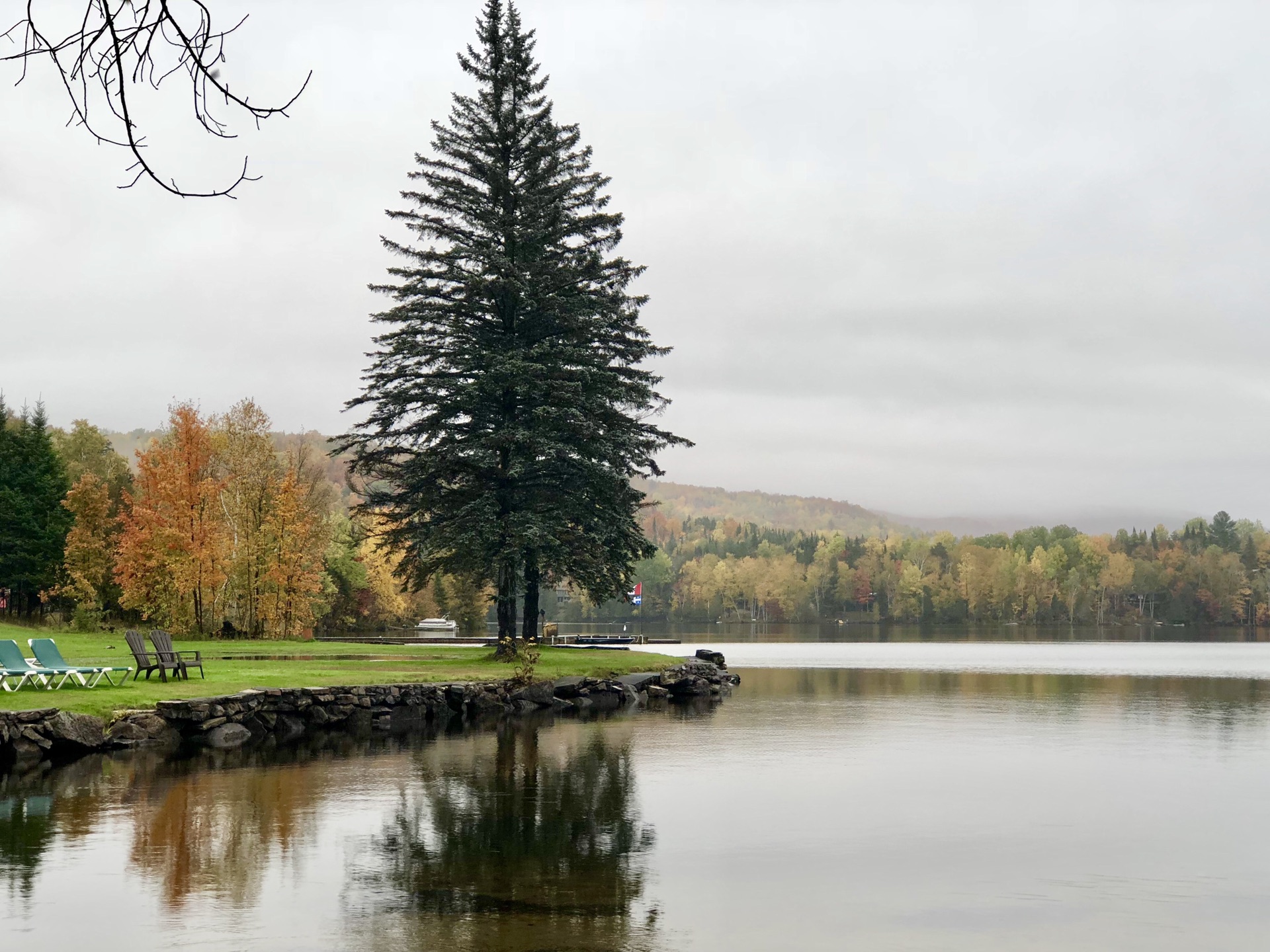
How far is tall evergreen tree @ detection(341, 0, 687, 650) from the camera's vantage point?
122ft

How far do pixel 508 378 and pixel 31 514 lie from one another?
38.4 m

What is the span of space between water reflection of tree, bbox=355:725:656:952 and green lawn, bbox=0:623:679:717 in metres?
7.82

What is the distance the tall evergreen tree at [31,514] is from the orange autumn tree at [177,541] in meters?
13.7

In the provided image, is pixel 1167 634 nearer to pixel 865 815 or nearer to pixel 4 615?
pixel 4 615

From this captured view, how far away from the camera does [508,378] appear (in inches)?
1474

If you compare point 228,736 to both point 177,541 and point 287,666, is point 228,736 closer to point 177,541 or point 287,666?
point 287,666

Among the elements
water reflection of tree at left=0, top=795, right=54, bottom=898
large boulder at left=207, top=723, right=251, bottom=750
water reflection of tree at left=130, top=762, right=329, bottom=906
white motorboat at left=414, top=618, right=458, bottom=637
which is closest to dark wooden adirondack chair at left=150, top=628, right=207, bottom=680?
large boulder at left=207, top=723, right=251, bottom=750

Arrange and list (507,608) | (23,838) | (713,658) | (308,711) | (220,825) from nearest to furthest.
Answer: (23,838) → (220,825) → (308,711) → (507,608) → (713,658)

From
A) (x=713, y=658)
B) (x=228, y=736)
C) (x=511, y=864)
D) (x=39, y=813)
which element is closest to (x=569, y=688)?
(x=228, y=736)

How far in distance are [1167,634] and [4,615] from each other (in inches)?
5209

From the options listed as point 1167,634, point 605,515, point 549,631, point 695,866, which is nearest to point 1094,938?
point 695,866

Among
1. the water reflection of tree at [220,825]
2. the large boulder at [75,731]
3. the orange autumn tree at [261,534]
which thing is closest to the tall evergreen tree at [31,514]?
the orange autumn tree at [261,534]

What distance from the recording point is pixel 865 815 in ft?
49.6

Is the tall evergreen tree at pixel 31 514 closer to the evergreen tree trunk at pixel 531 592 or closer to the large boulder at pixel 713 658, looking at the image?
the evergreen tree trunk at pixel 531 592
